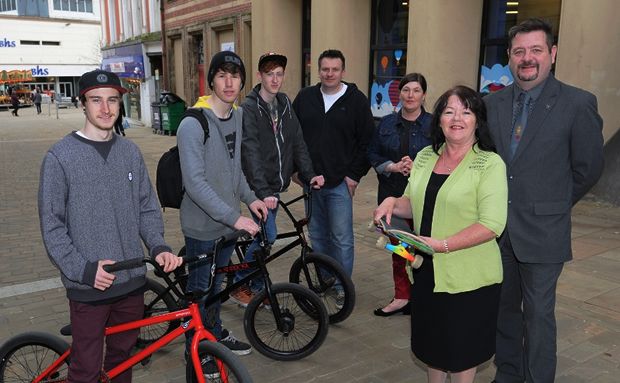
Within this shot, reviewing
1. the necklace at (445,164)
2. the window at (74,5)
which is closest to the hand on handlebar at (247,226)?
the necklace at (445,164)

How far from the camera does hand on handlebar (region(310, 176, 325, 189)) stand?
4406 mm

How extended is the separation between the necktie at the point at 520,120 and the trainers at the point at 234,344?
2.29 m

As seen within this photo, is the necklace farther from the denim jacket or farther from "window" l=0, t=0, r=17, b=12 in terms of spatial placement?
"window" l=0, t=0, r=17, b=12

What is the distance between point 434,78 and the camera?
31.7 feet

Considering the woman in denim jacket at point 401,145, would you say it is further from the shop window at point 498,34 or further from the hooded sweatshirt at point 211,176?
the shop window at point 498,34

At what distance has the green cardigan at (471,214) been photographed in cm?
246

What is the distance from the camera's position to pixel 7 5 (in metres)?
57.2

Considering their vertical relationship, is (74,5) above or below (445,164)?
above

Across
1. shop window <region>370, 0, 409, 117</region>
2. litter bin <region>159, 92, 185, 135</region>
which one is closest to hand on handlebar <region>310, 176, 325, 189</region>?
shop window <region>370, 0, 409, 117</region>

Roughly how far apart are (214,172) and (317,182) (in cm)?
120

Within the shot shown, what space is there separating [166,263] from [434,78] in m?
7.99

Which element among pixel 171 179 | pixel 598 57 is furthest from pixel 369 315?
pixel 598 57

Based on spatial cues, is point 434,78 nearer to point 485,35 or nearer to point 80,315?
point 485,35

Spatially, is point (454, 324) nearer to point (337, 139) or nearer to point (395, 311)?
point (395, 311)
